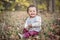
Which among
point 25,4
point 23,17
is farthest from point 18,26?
point 25,4

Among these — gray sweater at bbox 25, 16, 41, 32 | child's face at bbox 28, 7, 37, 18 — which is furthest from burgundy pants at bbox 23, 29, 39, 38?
child's face at bbox 28, 7, 37, 18

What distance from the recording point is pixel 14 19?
3.94 ft

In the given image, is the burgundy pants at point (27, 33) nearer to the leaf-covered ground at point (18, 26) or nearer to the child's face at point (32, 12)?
the leaf-covered ground at point (18, 26)

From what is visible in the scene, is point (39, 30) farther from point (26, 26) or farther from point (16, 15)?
point (16, 15)

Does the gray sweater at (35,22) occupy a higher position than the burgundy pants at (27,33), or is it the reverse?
the gray sweater at (35,22)

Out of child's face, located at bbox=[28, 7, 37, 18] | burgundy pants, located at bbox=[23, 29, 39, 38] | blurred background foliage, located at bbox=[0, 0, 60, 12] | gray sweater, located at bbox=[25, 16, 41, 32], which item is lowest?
burgundy pants, located at bbox=[23, 29, 39, 38]

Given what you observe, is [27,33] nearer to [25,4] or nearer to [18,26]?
[18,26]

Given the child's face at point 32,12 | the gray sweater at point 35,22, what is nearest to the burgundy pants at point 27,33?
the gray sweater at point 35,22

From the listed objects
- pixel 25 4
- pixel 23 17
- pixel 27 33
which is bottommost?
pixel 27 33

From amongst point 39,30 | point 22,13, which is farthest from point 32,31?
point 22,13

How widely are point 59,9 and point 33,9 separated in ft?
0.80

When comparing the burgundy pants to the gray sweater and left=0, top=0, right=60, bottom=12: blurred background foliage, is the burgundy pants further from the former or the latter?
left=0, top=0, right=60, bottom=12: blurred background foliage

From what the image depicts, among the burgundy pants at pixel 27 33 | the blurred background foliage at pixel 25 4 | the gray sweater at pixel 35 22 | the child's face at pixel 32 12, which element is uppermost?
the blurred background foliage at pixel 25 4

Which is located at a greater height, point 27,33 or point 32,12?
point 32,12
